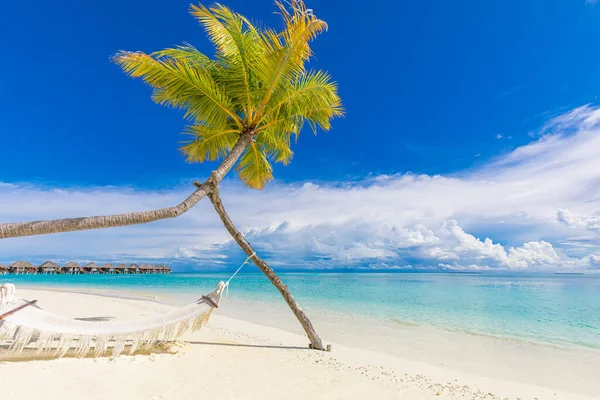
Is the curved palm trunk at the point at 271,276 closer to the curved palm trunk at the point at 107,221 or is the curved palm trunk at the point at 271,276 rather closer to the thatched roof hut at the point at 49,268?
the curved palm trunk at the point at 107,221

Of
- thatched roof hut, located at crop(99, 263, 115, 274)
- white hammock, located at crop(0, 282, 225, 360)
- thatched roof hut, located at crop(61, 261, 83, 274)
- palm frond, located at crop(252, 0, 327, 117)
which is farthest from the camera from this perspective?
thatched roof hut, located at crop(99, 263, 115, 274)

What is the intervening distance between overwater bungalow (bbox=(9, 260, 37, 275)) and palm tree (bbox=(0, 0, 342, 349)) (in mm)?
50491

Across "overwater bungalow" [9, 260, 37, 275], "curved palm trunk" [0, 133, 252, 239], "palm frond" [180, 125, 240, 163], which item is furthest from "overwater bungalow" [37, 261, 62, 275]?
"curved palm trunk" [0, 133, 252, 239]

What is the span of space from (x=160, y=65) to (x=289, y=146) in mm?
2541

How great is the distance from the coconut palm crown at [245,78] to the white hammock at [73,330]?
2373 mm

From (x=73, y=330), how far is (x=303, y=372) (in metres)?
2.21

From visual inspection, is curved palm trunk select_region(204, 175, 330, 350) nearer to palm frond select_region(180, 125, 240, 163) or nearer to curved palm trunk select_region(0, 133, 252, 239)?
curved palm trunk select_region(0, 133, 252, 239)

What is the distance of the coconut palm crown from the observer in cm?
396

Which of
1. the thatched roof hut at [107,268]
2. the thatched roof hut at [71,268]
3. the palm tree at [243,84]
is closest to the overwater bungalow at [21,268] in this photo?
the thatched roof hut at [71,268]

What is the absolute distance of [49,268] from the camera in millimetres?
47219

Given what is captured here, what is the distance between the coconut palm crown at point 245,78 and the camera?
396 centimetres

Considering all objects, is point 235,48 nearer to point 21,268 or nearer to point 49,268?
point 21,268

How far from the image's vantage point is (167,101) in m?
4.55

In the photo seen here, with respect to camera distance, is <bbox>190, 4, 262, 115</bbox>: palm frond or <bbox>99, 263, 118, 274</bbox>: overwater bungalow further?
<bbox>99, 263, 118, 274</bbox>: overwater bungalow
